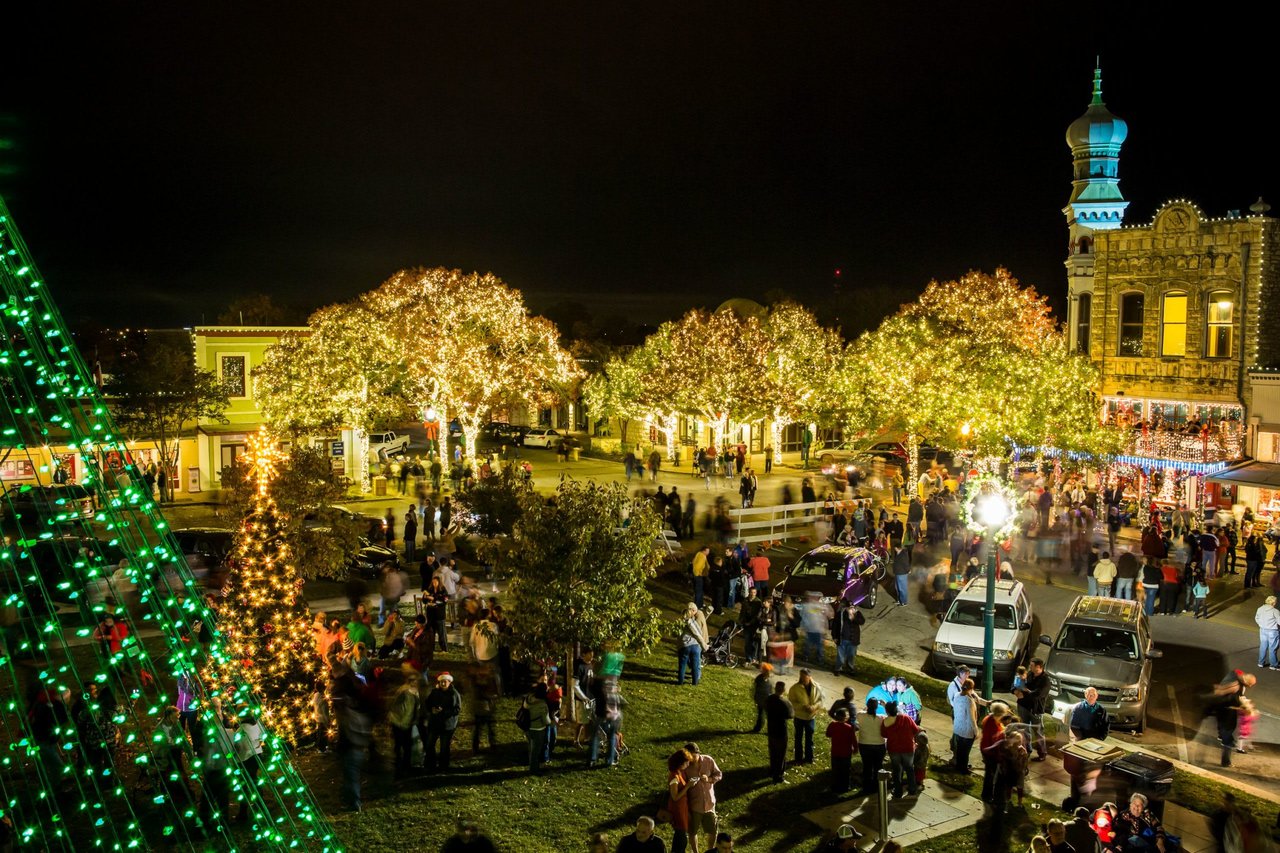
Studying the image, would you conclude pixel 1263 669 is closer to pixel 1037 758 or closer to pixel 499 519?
pixel 1037 758

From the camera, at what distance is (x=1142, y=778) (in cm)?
1051

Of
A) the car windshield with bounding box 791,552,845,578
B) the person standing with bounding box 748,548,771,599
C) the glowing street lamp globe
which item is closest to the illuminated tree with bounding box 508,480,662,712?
the glowing street lamp globe

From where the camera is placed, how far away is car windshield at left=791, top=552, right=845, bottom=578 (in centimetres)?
2031

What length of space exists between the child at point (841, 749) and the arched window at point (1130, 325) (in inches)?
917

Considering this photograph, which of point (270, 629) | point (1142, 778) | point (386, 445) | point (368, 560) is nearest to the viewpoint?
point (1142, 778)

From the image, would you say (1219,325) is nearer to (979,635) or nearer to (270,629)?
(979,635)

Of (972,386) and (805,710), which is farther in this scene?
(972,386)

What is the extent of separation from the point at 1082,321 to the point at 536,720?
2862 cm

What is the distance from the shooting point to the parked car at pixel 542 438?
50562 mm

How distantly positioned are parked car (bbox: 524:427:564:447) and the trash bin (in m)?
40.1

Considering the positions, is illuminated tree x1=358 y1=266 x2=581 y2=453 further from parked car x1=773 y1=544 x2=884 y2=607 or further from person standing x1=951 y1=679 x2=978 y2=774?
person standing x1=951 y1=679 x2=978 y2=774

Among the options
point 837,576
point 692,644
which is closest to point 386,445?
point 837,576

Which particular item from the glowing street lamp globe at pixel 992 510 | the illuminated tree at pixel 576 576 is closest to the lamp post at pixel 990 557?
the glowing street lamp globe at pixel 992 510

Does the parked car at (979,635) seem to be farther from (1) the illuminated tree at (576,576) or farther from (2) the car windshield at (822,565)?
(1) the illuminated tree at (576,576)
